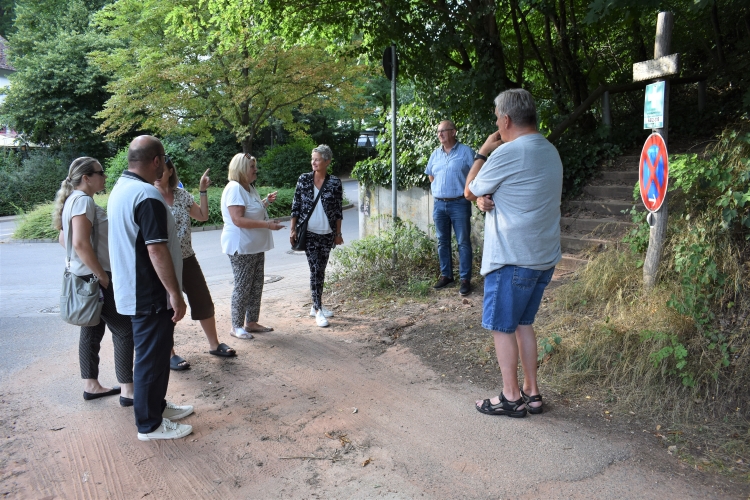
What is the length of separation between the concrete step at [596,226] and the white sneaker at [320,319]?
3377 millimetres

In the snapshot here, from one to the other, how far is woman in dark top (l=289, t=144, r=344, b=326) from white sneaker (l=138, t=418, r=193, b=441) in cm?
241

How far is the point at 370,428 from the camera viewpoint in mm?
3594

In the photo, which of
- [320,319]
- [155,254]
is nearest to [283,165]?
[320,319]

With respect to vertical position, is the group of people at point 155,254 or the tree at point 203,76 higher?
the tree at point 203,76

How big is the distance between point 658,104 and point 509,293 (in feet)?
7.11

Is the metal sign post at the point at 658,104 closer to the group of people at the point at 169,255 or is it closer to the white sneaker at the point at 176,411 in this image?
the group of people at the point at 169,255

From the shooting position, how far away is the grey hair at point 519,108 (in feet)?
11.2

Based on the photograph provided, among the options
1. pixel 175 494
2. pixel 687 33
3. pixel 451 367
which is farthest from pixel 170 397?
pixel 687 33

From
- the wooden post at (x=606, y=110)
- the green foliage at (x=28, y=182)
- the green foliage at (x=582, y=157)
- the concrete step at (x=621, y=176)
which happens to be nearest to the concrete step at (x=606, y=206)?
the green foliage at (x=582, y=157)

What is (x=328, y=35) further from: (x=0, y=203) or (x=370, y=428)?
(x=0, y=203)

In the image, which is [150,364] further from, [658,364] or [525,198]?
[658,364]

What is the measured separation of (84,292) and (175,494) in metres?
1.72

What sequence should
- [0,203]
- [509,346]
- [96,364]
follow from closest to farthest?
[509,346] < [96,364] < [0,203]

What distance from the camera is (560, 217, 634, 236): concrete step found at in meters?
6.83
